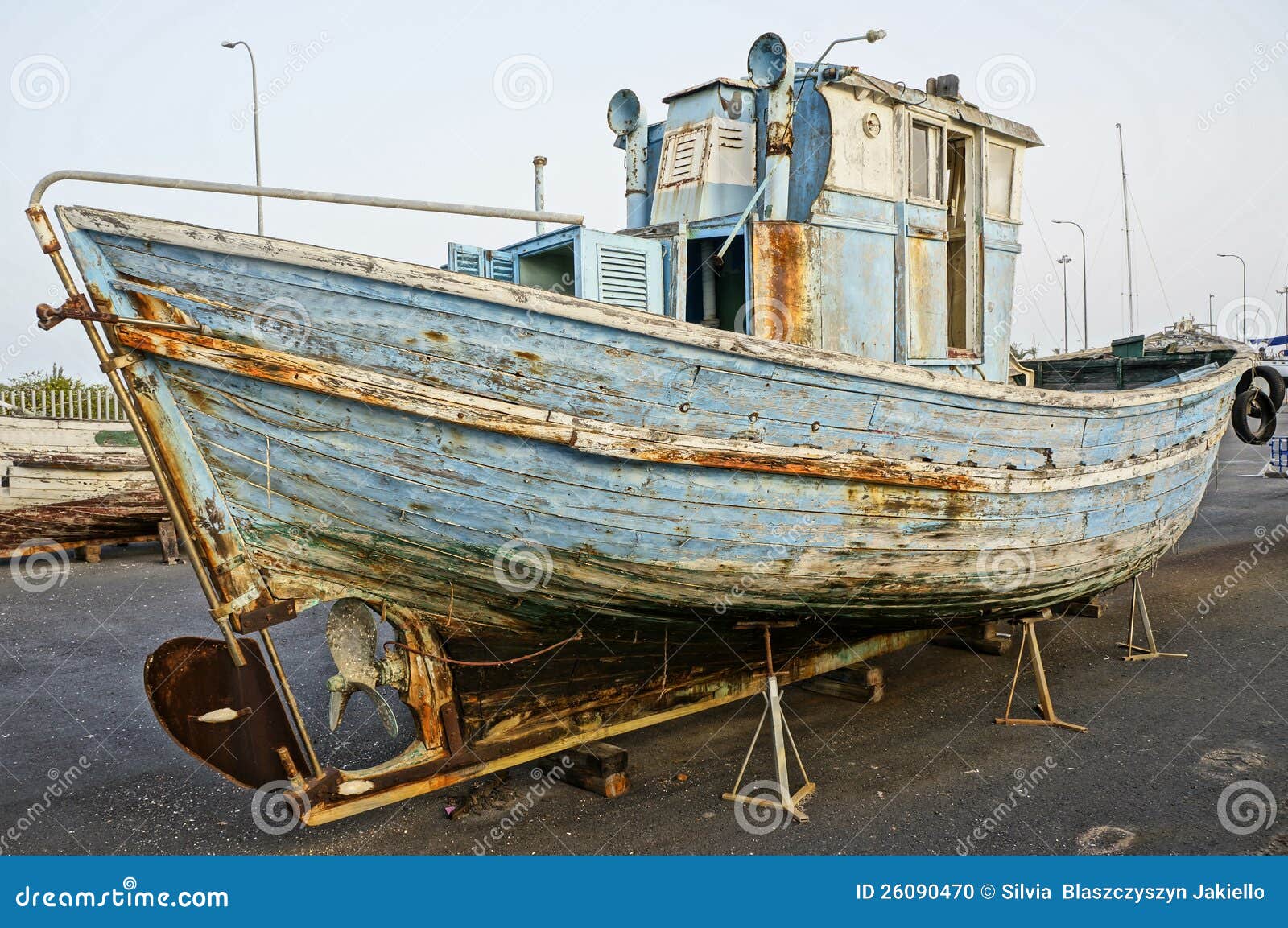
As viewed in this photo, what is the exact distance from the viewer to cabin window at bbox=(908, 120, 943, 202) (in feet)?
18.3

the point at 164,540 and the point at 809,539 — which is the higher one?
the point at 809,539

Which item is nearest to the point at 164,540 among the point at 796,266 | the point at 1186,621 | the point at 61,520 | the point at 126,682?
the point at 61,520

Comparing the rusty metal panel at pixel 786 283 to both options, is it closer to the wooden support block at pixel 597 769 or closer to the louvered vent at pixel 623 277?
the louvered vent at pixel 623 277

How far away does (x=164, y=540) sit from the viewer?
1132 cm

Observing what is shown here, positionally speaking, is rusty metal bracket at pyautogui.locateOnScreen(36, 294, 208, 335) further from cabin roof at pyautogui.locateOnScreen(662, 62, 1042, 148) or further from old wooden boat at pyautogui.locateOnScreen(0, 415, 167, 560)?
old wooden boat at pyautogui.locateOnScreen(0, 415, 167, 560)

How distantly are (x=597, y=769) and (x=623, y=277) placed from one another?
96.7 inches

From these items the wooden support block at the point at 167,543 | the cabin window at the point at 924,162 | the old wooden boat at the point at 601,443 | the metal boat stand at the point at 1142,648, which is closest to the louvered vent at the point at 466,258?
the old wooden boat at the point at 601,443

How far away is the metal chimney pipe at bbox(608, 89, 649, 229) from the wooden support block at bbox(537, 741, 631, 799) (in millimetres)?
3211

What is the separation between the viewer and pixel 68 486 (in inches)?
440

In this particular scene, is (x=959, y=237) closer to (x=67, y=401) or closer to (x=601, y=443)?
(x=601, y=443)

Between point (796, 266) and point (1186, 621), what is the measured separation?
5117 millimetres

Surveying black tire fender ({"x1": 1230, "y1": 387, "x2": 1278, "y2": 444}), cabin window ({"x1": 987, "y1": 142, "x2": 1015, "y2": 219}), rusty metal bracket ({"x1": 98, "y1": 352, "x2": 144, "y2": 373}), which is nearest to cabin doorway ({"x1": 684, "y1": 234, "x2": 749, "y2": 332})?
cabin window ({"x1": 987, "y1": 142, "x2": 1015, "y2": 219})

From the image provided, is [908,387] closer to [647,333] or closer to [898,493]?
[898,493]

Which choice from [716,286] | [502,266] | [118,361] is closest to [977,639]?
[716,286]
